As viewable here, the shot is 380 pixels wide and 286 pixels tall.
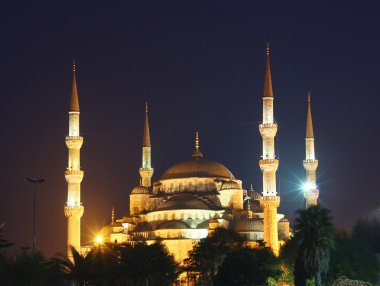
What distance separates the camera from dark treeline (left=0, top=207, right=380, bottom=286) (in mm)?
45094

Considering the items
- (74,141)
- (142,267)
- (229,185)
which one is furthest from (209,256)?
(229,185)

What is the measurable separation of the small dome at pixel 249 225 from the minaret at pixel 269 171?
4390 millimetres

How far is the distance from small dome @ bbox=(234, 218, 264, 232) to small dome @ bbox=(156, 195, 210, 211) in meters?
4.57

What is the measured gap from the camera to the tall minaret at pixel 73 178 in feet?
227

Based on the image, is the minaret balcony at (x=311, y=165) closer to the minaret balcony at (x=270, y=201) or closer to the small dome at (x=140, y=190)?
the minaret balcony at (x=270, y=201)

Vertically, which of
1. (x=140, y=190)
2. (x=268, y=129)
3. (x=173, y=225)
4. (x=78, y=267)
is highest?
(x=268, y=129)

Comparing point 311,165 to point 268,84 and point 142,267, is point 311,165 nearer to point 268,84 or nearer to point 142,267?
point 268,84

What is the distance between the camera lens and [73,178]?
7006cm

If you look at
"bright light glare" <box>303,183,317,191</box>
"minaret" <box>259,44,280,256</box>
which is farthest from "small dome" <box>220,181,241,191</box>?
"minaret" <box>259,44,280,256</box>

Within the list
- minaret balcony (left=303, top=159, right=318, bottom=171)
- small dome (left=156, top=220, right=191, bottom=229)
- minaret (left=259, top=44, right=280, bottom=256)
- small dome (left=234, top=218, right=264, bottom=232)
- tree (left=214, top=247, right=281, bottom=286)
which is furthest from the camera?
minaret balcony (left=303, top=159, right=318, bottom=171)

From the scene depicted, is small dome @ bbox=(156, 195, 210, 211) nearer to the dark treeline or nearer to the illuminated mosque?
the illuminated mosque

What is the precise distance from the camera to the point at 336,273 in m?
52.5

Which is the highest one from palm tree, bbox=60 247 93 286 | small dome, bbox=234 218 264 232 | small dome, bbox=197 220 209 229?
small dome, bbox=197 220 209 229

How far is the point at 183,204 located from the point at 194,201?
1206 millimetres
